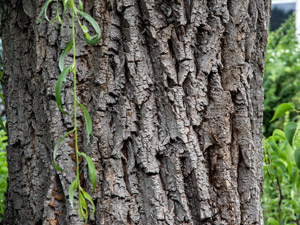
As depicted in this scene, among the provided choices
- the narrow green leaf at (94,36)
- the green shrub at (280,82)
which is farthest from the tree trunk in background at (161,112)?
the green shrub at (280,82)

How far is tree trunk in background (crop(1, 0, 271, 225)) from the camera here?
1.30 metres

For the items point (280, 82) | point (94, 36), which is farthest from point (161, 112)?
Answer: point (280, 82)

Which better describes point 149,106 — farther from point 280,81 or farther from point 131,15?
point 280,81

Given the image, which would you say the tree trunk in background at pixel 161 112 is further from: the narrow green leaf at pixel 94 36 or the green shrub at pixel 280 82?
the green shrub at pixel 280 82

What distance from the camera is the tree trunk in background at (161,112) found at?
1304 millimetres

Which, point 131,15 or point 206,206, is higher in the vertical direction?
point 131,15

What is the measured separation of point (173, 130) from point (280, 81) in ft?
17.5

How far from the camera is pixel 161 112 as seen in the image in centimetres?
132

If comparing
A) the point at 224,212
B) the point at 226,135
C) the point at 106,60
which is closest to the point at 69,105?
the point at 106,60

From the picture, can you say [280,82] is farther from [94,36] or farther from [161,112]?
[94,36]

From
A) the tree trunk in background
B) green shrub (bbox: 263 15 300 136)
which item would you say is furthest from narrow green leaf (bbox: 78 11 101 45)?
green shrub (bbox: 263 15 300 136)

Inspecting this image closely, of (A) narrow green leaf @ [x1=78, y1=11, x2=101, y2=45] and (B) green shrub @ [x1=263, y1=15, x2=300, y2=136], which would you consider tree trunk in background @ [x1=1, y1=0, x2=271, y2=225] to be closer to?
(A) narrow green leaf @ [x1=78, y1=11, x2=101, y2=45]

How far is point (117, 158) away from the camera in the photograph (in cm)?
131

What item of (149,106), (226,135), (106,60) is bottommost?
(226,135)
